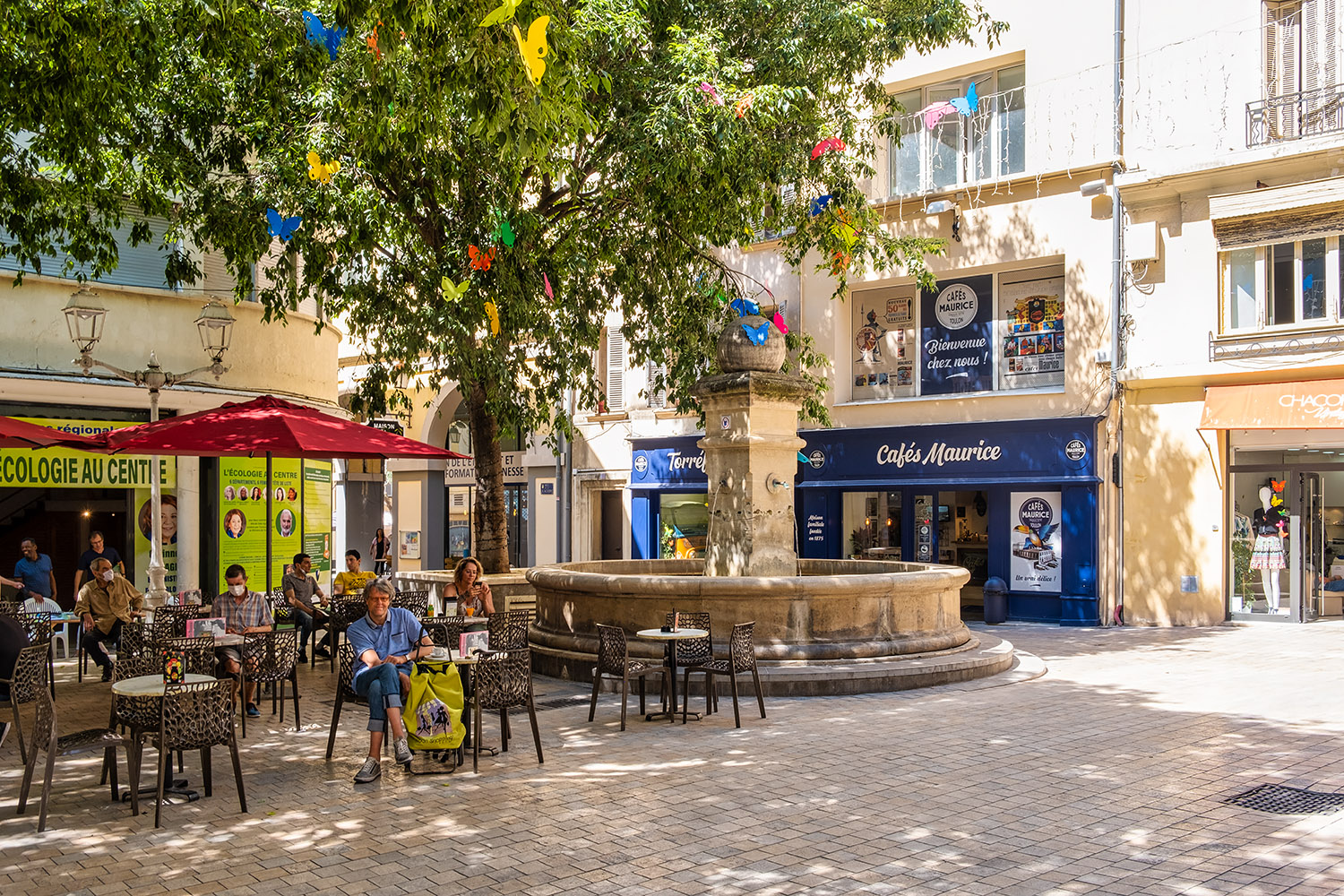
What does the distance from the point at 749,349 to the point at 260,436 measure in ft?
17.6

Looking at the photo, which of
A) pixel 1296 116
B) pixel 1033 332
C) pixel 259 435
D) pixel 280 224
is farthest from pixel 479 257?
pixel 1296 116

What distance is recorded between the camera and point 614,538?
26172 millimetres

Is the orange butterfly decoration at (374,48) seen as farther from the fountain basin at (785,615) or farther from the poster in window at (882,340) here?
the poster in window at (882,340)

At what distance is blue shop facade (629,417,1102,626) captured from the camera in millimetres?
18312

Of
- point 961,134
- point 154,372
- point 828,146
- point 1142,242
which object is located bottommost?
point 154,372

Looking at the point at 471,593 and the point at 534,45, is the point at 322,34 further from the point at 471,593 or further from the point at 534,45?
the point at 534,45

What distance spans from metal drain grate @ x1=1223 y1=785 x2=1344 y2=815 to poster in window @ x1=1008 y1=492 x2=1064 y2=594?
38.0ft

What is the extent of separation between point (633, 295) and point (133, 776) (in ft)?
33.5

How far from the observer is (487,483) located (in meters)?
15.3

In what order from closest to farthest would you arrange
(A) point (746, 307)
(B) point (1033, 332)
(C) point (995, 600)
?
(A) point (746, 307), (C) point (995, 600), (B) point (1033, 332)

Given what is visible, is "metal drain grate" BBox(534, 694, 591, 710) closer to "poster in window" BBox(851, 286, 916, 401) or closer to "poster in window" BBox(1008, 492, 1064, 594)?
"poster in window" BBox(1008, 492, 1064, 594)

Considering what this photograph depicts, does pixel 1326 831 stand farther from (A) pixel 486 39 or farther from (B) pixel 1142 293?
(B) pixel 1142 293

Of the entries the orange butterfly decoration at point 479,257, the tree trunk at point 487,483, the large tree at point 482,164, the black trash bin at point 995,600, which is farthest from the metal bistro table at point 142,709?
the black trash bin at point 995,600

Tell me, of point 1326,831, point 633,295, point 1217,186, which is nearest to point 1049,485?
point 1217,186
